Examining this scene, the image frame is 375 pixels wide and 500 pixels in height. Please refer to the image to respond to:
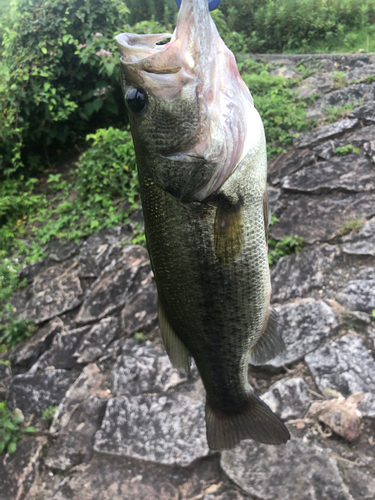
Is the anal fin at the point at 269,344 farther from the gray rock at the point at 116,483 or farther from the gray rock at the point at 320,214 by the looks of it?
the gray rock at the point at 320,214

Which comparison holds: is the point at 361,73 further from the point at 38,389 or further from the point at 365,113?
the point at 38,389

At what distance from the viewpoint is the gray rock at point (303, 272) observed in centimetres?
333

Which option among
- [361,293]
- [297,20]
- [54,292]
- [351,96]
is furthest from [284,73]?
[54,292]

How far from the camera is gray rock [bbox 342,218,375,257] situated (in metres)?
3.34

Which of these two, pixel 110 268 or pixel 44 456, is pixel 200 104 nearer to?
pixel 44 456

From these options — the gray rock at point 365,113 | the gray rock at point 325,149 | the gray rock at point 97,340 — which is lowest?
the gray rock at point 97,340

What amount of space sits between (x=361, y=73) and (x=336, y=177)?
2479 mm

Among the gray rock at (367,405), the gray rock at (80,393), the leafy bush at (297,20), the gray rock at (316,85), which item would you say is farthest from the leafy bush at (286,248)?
the leafy bush at (297,20)

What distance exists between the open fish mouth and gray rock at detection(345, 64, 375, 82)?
4947 millimetres

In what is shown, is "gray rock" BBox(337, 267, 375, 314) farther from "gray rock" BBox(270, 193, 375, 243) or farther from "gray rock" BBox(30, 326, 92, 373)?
"gray rock" BBox(30, 326, 92, 373)

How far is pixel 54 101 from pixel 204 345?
509 centimetres

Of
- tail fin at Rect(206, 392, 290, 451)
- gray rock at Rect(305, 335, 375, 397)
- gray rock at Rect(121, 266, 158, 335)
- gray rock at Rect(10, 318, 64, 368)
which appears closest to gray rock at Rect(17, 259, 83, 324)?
gray rock at Rect(10, 318, 64, 368)

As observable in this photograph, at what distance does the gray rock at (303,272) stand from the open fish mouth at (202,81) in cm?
222

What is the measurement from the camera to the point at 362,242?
3406 mm
